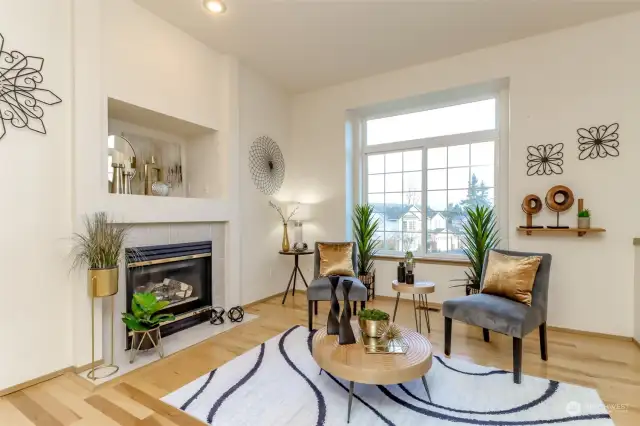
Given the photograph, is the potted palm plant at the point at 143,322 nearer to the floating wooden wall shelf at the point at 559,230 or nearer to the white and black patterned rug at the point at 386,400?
the white and black patterned rug at the point at 386,400

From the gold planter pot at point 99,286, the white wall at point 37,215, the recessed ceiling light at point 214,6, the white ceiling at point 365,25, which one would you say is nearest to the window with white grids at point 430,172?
the white ceiling at point 365,25

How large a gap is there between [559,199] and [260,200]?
11.0 ft

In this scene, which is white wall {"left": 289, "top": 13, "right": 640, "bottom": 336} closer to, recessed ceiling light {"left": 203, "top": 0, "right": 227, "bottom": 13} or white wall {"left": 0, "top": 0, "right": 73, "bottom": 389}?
recessed ceiling light {"left": 203, "top": 0, "right": 227, "bottom": 13}

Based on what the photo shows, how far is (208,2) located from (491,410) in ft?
12.0

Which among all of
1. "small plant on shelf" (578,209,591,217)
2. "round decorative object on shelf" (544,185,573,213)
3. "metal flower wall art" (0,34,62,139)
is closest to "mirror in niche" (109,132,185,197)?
"metal flower wall art" (0,34,62,139)

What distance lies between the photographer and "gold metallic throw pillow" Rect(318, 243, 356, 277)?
3475 millimetres

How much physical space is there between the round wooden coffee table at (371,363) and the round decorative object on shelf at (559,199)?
218 cm

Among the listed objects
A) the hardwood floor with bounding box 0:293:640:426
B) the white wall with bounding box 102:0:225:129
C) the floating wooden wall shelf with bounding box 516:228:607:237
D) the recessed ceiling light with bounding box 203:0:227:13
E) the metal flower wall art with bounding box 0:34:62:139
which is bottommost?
the hardwood floor with bounding box 0:293:640:426

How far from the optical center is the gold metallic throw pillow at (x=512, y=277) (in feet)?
8.09

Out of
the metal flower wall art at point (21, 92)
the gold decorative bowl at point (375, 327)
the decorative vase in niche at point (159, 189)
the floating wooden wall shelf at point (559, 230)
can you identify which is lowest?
the gold decorative bowl at point (375, 327)

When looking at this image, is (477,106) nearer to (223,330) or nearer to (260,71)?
(260,71)

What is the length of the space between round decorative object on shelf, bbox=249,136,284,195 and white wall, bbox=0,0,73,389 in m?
2.07

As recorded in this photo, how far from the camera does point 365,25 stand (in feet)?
10.3

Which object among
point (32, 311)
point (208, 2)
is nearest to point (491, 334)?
point (32, 311)
